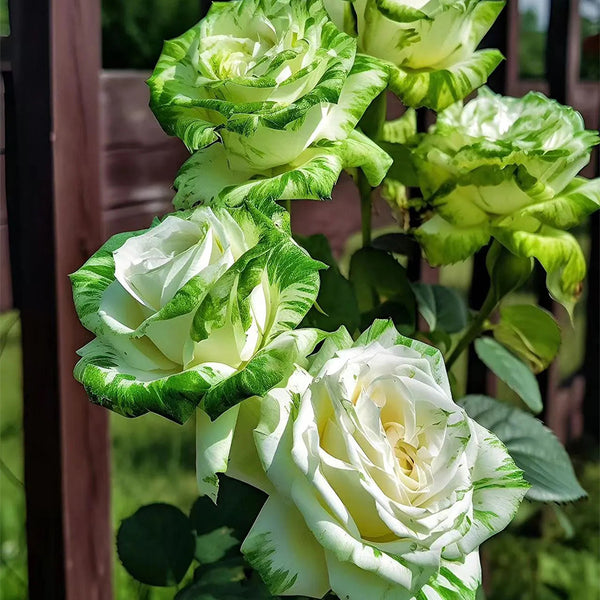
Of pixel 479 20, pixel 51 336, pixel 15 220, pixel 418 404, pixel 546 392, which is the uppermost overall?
pixel 479 20

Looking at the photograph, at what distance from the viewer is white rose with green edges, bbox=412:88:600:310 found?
73 centimetres

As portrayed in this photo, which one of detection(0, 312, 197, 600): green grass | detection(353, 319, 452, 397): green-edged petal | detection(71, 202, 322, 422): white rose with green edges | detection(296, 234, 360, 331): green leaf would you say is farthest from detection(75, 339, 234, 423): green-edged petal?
detection(0, 312, 197, 600): green grass

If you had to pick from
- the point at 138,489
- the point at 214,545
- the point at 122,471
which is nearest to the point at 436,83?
the point at 214,545

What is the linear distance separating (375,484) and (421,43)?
385 millimetres

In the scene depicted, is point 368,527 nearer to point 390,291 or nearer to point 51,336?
point 390,291

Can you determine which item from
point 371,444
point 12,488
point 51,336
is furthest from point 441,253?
point 12,488

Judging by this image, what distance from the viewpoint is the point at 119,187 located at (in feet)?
3.72

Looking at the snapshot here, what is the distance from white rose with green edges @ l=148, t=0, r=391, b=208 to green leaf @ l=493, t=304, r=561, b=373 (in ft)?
1.09

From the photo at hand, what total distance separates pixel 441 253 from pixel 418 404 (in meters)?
0.28

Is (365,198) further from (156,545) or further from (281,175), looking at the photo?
(156,545)

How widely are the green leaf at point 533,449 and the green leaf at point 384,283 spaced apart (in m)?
0.12

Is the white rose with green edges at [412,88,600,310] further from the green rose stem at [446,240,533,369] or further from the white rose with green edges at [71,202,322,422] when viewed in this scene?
the white rose with green edges at [71,202,322,422]

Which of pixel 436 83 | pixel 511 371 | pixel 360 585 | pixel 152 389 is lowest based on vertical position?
pixel 511 371

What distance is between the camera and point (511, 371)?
0.93 meters
